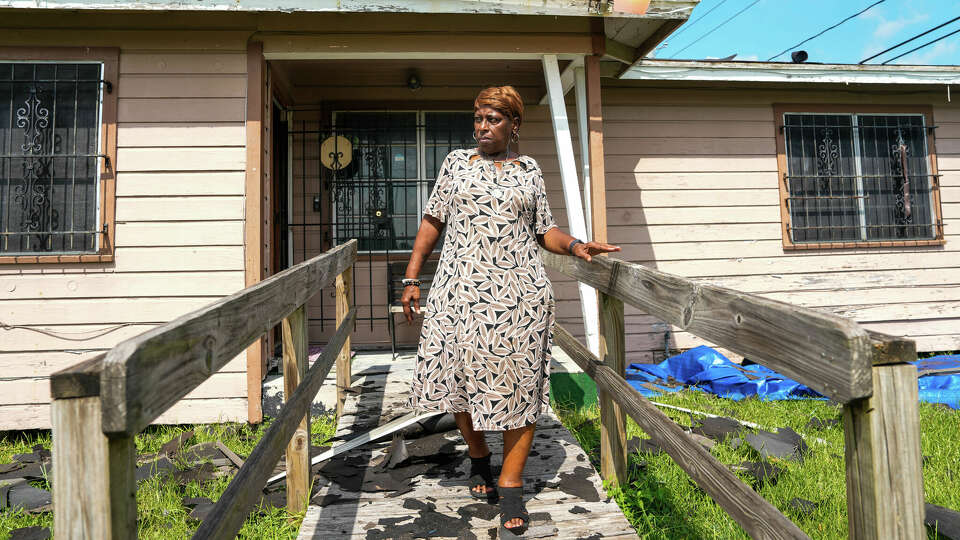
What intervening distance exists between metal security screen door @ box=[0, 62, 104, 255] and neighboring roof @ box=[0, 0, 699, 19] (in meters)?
0.68

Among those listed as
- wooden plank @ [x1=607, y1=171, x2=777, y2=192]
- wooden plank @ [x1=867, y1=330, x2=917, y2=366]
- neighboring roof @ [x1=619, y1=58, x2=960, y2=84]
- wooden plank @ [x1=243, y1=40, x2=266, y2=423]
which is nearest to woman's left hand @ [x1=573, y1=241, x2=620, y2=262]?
wooden plank @ [x1=867, y1=330, x2=917, y2=366]

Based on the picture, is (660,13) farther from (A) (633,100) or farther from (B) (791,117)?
(B) (791,117)

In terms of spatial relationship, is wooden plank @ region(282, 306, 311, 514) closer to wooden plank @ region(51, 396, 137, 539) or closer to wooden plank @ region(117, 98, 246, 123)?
wooden plank @ region(51, 396, 137, 539)

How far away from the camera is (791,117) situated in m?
6.00

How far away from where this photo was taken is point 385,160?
5.64 meters

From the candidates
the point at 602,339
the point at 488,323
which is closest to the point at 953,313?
the point at 602,339

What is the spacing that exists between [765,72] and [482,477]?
207 inches

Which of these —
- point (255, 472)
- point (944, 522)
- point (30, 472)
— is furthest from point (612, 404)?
point (30, 472)

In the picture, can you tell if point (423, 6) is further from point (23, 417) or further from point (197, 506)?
point (23, 417)

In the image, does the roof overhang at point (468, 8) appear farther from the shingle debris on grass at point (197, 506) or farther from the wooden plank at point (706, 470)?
the shingle debris on grass at point (197, 506)

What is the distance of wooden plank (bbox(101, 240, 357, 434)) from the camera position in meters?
0.77

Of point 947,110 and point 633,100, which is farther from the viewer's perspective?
point 947,110

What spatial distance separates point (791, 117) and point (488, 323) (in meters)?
5.48

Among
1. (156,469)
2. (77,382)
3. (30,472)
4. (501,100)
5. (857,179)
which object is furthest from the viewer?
(857,179)
